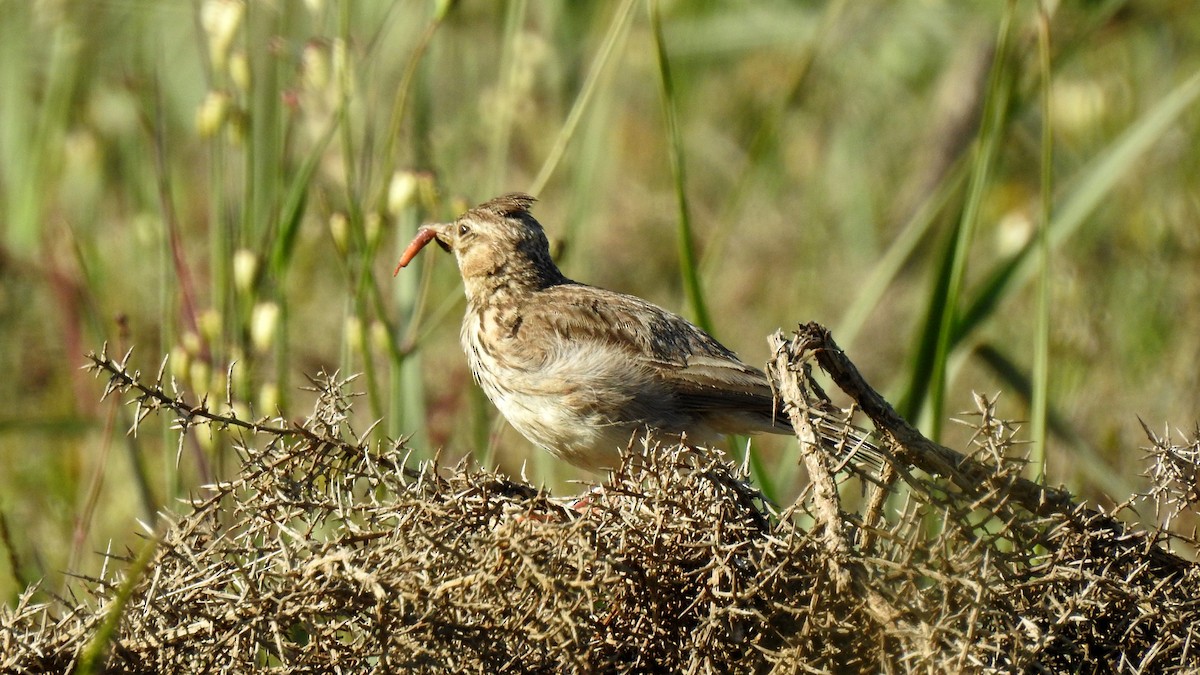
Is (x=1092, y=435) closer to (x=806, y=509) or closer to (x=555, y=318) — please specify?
(x=555, y=318)

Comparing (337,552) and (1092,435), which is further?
(1092,435)

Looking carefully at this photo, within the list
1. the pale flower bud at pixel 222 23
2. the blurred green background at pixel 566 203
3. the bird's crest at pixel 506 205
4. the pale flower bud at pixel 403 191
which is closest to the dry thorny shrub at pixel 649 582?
the blurred green background at pixel 566 203

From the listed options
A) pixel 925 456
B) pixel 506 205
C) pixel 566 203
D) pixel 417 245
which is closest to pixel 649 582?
pixel 925 456

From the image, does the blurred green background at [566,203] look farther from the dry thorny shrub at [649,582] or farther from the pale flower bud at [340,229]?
the dry thorny shrub at [649,582]

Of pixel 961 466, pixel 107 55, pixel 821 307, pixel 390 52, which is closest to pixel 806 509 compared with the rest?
pixel 961 466

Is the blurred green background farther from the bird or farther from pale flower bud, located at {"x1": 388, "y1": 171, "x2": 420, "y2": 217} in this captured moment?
the bird
